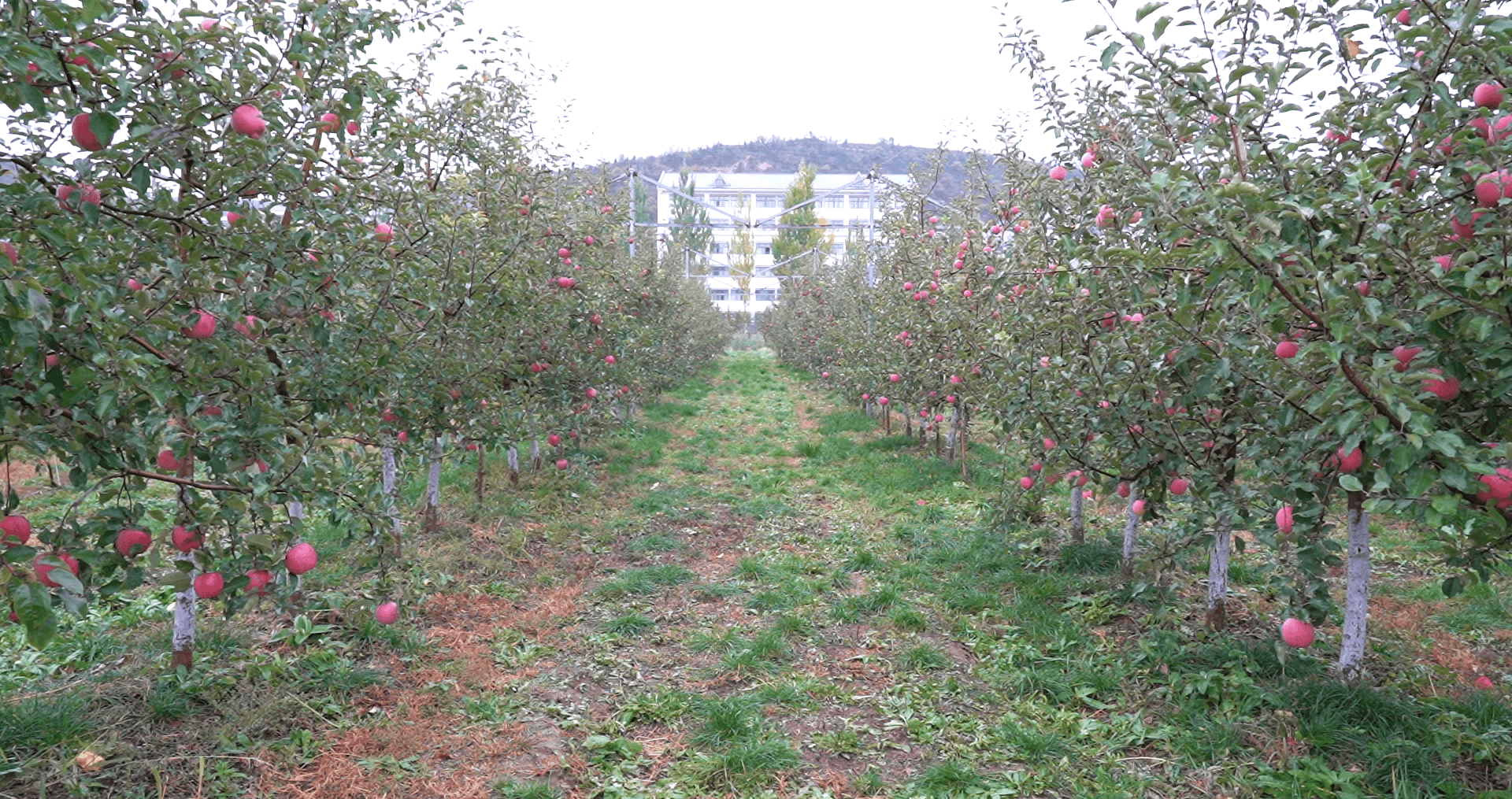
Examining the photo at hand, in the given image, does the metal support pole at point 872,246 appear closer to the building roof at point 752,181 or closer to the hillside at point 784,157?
the building roof at point 752,181

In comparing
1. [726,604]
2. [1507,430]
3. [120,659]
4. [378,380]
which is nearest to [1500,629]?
Result: [1507,430]

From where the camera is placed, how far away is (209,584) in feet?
7.88

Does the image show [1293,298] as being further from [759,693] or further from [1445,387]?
[759,693]

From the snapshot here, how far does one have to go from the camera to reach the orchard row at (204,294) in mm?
1959

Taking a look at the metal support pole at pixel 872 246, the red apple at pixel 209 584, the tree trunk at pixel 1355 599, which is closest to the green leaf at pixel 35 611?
the red apple at pixel 209 584

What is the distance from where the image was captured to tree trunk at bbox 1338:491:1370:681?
326 cm

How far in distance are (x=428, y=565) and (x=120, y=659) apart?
1.75 metres

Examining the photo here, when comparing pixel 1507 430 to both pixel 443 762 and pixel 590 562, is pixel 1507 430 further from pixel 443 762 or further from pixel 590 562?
pixel 590 562

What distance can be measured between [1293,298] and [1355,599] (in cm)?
168

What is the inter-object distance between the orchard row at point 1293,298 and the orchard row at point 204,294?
9.01ft

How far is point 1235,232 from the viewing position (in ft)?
7.76

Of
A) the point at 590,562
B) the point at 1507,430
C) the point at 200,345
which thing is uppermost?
the point at 200,345

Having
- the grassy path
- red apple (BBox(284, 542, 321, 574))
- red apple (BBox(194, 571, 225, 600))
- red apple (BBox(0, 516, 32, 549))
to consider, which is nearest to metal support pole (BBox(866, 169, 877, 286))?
the grassy path

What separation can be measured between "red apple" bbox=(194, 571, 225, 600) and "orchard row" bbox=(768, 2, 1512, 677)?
302 centimetres
